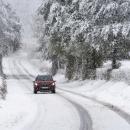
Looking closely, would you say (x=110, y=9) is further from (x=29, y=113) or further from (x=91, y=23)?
(x=29, y=113)

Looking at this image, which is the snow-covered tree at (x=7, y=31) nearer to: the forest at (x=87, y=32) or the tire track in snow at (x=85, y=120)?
the forest at (x=87, y=32)

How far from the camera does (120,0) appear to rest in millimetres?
38281

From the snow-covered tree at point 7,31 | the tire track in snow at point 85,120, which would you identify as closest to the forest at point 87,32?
the snow-covered tree at point 7,31

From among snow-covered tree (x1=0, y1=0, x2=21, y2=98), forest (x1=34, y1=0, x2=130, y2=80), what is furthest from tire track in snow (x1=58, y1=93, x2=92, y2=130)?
snow-covered tree (x1=0, y1=0, x2=21, y2=98)

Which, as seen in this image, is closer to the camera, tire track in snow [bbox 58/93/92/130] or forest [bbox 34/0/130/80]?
tire track in snow [bbox 58/93/92/130]

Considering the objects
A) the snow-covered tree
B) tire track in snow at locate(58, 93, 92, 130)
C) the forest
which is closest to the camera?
tire track in snow at locate(58, 93, 92, 130)

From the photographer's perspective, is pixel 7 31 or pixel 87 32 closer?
pixel 87 32

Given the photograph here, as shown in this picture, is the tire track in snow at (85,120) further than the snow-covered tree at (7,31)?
No

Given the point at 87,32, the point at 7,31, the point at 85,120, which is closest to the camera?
the point at 85,120

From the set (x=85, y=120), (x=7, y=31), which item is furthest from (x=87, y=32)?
(x=7, y=31)

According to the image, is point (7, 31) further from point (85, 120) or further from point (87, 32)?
point (85, 120)

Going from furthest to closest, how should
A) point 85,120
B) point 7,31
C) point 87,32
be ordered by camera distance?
point 7,31 → point 87,32 → point 85,120

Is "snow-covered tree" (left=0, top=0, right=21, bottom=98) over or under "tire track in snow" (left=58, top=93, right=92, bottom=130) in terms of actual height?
over

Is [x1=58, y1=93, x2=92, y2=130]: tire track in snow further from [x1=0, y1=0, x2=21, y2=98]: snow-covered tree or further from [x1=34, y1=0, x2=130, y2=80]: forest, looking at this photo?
[x1=0, y1=0, x2=21, y2=98]: snow-covered tree
